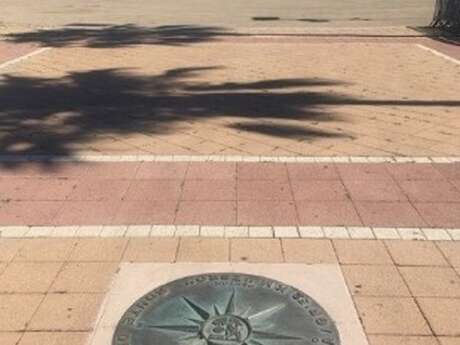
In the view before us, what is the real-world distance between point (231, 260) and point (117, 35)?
41.8 ft

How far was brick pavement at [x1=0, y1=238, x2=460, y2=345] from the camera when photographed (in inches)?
151

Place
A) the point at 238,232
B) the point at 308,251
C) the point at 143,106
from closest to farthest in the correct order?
the point at 308,251 → the point at 238,232 → the point at 143,106

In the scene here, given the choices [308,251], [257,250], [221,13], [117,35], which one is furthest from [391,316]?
[221,13]

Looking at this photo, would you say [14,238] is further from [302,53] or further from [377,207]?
[302,53]

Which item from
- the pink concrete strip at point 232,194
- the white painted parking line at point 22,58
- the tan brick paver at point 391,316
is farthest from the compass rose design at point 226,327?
the white painted parking line at point 22,58

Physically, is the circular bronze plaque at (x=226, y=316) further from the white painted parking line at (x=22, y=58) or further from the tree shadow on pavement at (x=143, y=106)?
the white painted parking line at (x=22, y=58)

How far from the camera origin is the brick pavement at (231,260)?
383 centimetres

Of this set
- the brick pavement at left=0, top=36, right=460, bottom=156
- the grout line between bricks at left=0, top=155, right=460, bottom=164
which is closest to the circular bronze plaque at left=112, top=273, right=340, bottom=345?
the grout line between bricks at left=0, top=155, right=460, bottom=164

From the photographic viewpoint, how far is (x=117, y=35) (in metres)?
16.2

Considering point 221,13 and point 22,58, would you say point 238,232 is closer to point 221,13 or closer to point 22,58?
point 22,58

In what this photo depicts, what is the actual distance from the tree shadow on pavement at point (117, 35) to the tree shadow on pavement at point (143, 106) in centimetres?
383

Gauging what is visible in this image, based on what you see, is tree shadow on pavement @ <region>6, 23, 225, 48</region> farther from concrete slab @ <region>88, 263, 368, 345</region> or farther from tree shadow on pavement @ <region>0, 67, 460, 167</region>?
concrete slab @ <region>88, 263, 368, 345</region>

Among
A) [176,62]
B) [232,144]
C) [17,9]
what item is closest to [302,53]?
[176,62]

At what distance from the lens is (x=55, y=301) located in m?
4.12
